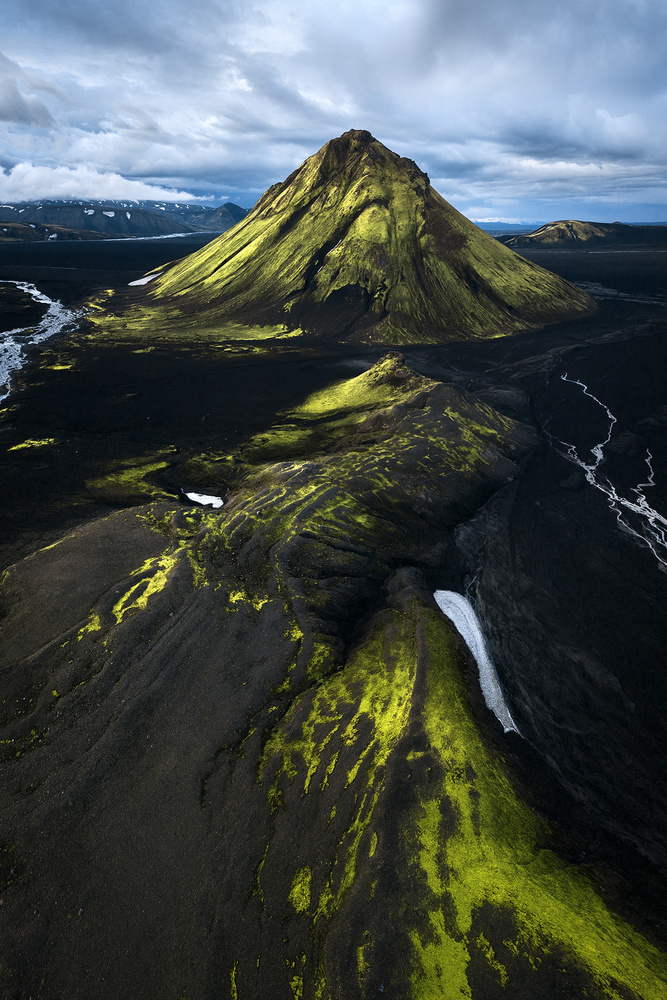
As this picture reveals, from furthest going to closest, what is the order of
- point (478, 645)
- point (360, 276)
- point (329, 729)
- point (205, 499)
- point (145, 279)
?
point (145, 279), point (360, 276), point (205, 499), point (478, 645), point (329, 729)

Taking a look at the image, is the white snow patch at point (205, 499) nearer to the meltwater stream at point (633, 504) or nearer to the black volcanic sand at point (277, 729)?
the black volcanic sand at point (277, 729)

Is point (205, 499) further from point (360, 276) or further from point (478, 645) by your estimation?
point (360, 276)

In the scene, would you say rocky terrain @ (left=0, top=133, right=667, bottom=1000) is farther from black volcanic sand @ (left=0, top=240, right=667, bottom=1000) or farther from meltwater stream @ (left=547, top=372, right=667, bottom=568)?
meltwater stream @ (left=547, top=372, right=667, bottom=568)

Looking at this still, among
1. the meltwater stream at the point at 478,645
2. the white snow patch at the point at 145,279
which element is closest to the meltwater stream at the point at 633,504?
the meltwater stream at the point at 478,645

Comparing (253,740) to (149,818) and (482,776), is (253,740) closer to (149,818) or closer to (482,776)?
(149,818)

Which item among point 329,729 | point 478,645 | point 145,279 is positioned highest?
point 145,279

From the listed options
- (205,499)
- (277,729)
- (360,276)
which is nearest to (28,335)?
(360,276)
